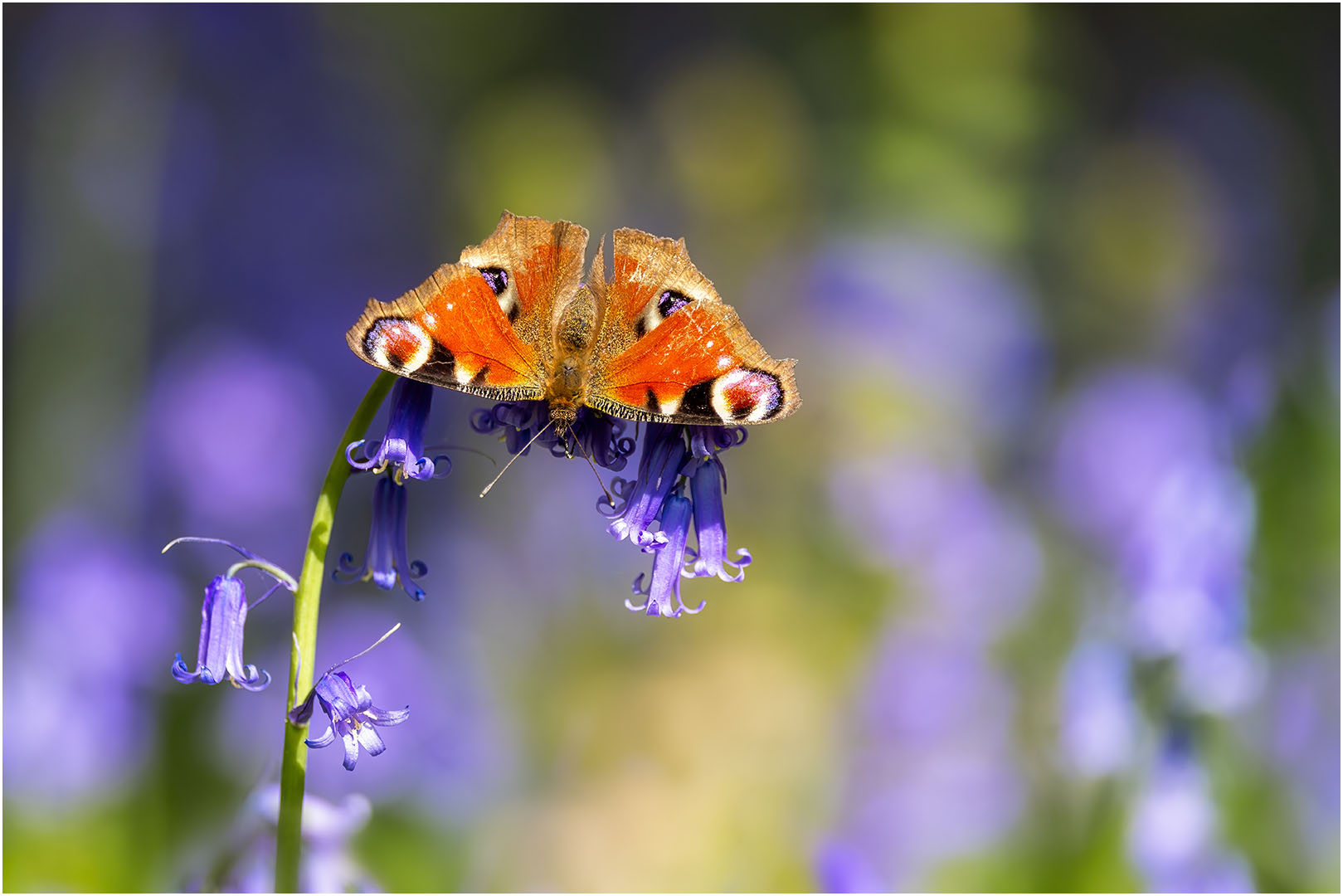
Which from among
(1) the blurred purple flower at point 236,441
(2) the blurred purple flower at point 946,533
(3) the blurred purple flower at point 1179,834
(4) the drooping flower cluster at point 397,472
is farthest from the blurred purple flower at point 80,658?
(3) the blurred purple flower at point 1179,834

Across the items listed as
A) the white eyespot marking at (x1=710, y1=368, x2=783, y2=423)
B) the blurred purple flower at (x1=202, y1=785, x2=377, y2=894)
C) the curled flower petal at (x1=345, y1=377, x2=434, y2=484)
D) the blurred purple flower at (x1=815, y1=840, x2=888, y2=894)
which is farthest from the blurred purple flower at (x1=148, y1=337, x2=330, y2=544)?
the white eyespot marking at (x1=710, y1=368, x2=783, y2=423)

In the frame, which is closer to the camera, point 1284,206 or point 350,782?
point 350,782

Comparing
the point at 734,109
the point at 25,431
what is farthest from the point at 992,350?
the point at 25,431

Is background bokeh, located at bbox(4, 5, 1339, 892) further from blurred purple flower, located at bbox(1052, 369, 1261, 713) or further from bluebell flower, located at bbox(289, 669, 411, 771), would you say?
bluebell flower, located at bbox(289, 669, 411, 771)

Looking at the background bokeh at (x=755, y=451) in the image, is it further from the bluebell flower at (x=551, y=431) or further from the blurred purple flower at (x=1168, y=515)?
the bluebell flower at (x=551, y=431)

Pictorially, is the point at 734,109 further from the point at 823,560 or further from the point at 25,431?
the point at 25,431

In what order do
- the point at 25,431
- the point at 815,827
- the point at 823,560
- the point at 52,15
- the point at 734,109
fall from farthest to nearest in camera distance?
the point at 734,109 < the point at 52,15 < the point at 823,560 < the point at 25,431 < the point at 815,827
